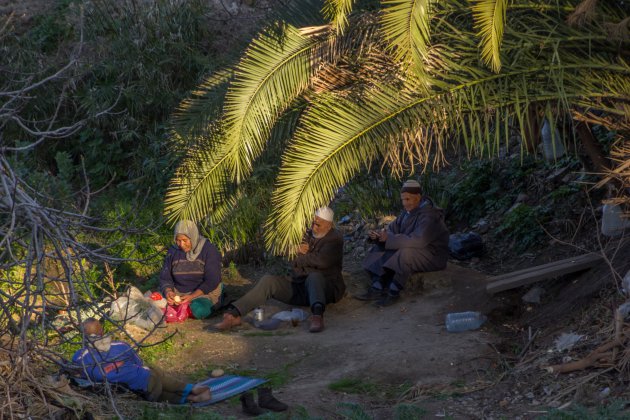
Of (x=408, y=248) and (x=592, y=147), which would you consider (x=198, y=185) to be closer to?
(x=408, y=248)

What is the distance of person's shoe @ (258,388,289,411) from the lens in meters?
6.84

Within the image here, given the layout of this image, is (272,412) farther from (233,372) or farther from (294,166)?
(294,166)

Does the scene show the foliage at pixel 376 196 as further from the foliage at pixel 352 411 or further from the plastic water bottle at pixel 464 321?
the foliage at pixel 352 411

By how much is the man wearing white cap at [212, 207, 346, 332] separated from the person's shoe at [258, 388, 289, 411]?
2479 mm

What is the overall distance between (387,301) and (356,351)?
1.42 m

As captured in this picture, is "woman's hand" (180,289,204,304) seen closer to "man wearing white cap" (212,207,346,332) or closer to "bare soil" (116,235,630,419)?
"bare soil" (116,235,630,419)

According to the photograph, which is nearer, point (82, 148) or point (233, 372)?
point (233, 372)

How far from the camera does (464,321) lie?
866cm

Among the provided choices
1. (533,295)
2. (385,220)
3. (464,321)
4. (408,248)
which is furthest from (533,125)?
(385,220)

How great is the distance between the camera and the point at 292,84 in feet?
27.8

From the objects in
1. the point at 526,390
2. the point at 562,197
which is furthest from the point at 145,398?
the point at 562,197

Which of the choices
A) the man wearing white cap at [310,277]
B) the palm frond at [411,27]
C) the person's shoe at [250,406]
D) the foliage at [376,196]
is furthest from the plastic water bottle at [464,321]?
the foliage at [376,196]

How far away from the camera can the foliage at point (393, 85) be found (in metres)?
7.66

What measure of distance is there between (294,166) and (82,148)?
24.3 ft
